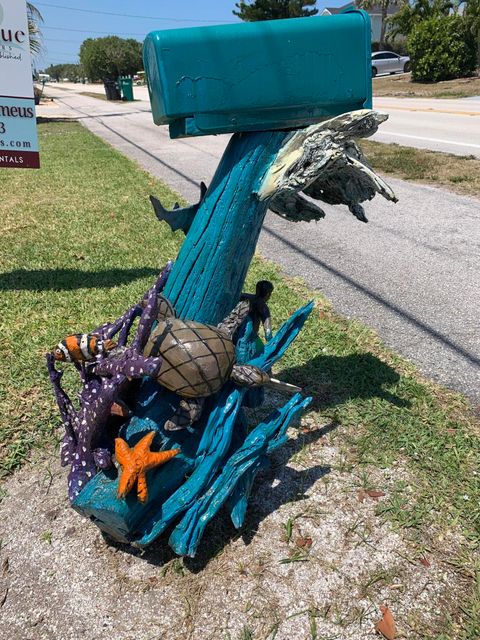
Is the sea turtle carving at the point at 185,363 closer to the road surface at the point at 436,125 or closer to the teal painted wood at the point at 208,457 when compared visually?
→ the teal painted wood at the point at 208,457

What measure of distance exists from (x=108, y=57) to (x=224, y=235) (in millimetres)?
43960

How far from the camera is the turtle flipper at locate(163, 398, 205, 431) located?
1878mm

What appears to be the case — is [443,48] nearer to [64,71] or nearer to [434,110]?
[434,110]

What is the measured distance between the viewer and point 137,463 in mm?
1718

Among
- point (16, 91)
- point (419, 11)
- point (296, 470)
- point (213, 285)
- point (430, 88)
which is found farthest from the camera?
point (419, 11)

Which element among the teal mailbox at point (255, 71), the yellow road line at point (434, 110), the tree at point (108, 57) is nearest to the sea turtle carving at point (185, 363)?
the teal mailbox at point (255, 71)

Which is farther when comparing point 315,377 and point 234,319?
point 315,377

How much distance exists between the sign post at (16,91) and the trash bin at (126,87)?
30.4 metres

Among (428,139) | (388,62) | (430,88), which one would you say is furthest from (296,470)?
(388,62)

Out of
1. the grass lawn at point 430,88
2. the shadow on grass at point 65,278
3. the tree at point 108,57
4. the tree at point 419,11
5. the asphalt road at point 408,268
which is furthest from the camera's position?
the tree at point 108,57

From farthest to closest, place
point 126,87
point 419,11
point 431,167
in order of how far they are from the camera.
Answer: point 419,11
point 126,87
point 431,167

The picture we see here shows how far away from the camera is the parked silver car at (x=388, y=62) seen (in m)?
34.2

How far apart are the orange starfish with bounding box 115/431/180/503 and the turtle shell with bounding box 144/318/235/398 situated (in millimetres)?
211

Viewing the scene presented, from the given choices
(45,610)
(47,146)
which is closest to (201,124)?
(45,610)
